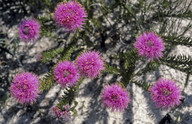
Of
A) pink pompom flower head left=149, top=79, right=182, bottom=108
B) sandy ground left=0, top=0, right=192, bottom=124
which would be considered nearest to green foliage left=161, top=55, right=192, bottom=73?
pink pompom flower head left=149, top=79, right=182, bottom=108

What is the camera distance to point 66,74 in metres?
2.16

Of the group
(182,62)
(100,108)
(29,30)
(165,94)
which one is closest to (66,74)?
(29,30)

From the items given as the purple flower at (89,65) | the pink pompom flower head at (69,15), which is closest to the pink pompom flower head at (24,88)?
the purple flower at (89,65)

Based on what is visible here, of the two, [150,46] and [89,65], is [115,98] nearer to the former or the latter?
[89,65]

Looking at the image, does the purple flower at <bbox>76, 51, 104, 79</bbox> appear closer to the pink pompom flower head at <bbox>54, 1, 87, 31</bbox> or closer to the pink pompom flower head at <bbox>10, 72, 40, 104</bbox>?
the pink pompom flower head at <bbox>54, 1, 87, 31</bbox>

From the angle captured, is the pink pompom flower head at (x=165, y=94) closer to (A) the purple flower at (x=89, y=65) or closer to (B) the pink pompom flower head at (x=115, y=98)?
(B) the pink pompom flower head at (x=115, y=98)

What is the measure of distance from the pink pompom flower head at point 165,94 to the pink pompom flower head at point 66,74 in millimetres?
953

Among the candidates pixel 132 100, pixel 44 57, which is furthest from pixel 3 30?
pixel 132 100

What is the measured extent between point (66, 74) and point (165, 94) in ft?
3.92

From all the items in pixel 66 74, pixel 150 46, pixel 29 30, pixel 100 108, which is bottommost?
pixel 100 108

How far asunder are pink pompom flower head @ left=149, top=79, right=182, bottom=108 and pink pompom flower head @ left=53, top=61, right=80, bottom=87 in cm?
95

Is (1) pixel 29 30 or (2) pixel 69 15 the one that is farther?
(1) pixel 29 30

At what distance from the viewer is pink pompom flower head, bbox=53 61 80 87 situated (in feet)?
7.04

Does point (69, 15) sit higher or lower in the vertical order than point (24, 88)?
higher
